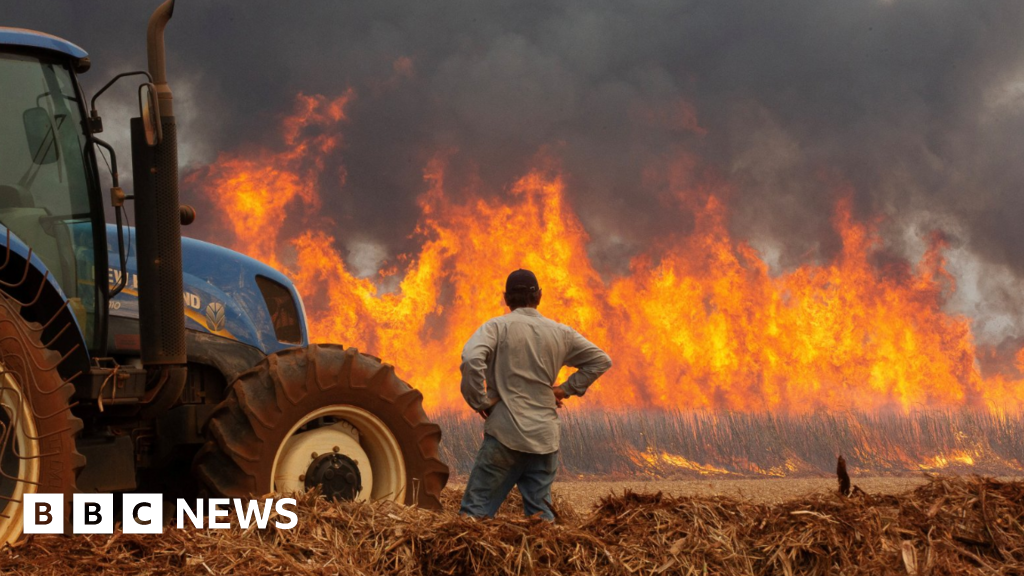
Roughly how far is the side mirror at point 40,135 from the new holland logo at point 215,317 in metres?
1.59

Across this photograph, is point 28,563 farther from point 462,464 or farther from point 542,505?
point 462,464

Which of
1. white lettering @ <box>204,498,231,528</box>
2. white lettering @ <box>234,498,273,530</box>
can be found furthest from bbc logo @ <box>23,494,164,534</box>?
white lettering @ <box>234,498,273,530</box>

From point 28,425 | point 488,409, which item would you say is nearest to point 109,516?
point 28,425

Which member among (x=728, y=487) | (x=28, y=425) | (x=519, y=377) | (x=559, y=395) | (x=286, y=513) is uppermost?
(x=728, y=487)

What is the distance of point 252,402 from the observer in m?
6.32

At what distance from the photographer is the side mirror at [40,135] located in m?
6.05

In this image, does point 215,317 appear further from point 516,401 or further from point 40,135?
point 516,401

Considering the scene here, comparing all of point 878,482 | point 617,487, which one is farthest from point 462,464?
point 878,482

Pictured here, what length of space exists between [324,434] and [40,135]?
2509 mm

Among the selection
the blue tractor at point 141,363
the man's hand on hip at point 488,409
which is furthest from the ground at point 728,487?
the man's hand on hip at point 488,409

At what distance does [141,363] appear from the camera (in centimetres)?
634

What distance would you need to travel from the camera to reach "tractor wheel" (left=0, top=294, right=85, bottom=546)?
4.90 m

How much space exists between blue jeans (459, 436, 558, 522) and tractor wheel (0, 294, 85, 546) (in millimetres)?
2220

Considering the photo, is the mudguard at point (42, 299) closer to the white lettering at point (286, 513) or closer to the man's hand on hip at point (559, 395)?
the white lettering at point (286, 513)
